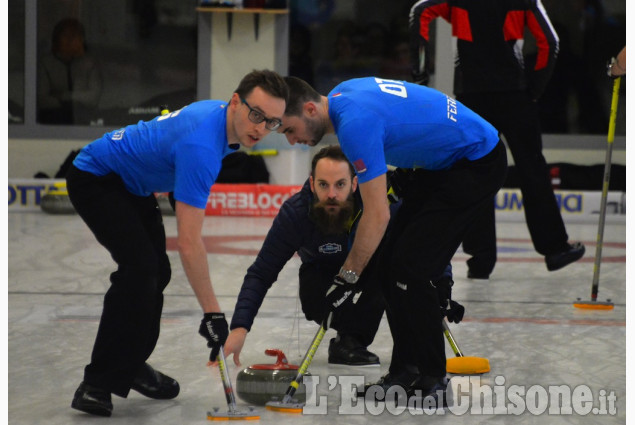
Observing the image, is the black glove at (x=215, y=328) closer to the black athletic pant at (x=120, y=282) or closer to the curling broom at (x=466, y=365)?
the black athletic pant at (x=120, y=282)

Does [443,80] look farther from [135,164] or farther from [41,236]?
[135,164]

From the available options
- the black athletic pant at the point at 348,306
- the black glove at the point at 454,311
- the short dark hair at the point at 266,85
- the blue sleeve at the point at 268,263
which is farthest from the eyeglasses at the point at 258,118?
the black glove at the point at 454,311

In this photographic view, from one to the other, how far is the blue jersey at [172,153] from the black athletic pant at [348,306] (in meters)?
0.89

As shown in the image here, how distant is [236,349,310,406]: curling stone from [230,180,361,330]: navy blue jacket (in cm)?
17

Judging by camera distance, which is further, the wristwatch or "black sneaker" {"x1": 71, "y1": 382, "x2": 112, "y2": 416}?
the wristwatch

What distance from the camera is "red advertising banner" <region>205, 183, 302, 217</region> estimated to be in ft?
30.8

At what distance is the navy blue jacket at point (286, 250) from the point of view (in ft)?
11.2

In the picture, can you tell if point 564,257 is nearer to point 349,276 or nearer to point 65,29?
point 349,276

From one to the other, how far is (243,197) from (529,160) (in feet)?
14.3

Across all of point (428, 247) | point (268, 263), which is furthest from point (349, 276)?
point (268, 263)

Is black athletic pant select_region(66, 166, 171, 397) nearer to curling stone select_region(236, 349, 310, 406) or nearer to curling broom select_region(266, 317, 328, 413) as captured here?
curling stone select_region(236, 349, 310, 406)

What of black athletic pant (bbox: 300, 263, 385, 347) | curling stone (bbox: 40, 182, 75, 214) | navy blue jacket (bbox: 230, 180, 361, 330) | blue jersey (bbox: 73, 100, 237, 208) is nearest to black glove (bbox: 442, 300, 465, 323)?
black athletic pant (bbox: 300, 263, 385, 347)

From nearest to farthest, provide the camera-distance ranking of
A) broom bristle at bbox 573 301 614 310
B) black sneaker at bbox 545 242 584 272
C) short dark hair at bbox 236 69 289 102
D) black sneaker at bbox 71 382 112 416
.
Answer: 1. short dark hair at bbox 236 69 289 102
2. black sneaker at bbox 71 382 112 416
3. broom bristle at bbox 573 301 614 310
4. black sneaker at bbox 545 242 584 272

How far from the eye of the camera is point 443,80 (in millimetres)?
10516
